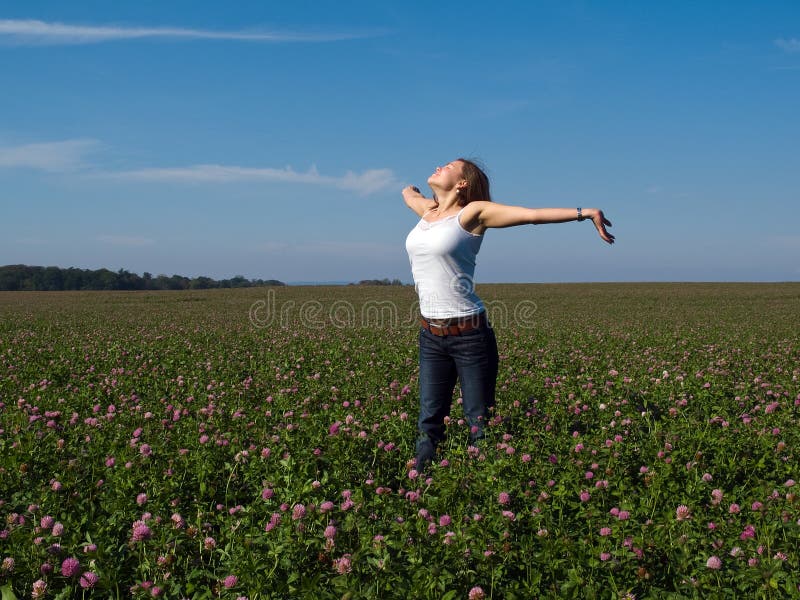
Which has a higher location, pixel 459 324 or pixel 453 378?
pixel 459 324

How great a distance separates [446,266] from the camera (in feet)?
14.2

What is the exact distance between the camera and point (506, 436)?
4469 mm

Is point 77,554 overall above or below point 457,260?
below

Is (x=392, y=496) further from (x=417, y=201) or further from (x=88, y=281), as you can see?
(x=88, y=281)

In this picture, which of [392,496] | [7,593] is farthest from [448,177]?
[7,593]

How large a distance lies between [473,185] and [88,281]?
92.9 meters

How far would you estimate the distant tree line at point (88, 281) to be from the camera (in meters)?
82.8

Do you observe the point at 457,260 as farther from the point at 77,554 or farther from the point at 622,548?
the point at 77,554

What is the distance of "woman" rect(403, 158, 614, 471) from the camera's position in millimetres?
4242

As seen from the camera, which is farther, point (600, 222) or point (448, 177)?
point (448, 177)

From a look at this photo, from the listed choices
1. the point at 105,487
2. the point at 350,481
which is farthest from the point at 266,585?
the point at 105,487

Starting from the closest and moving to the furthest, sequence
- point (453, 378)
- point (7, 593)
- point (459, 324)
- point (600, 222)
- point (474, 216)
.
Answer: point (7, 593) → point (600, 222) → point (474, 216) → point (459, 324) → point (453, 378)

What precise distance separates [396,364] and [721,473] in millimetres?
6422

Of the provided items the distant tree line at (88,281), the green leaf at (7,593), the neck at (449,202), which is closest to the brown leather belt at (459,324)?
the neck at (449,202)
